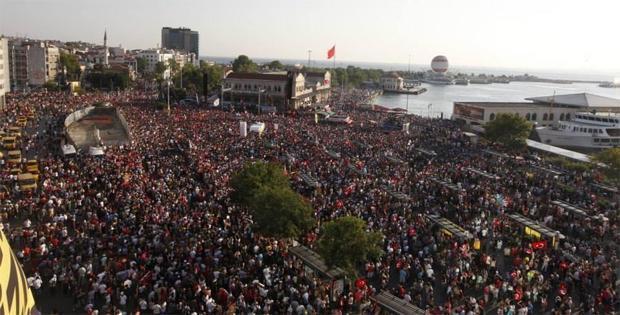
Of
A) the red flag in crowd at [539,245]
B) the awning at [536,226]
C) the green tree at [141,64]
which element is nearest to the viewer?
the red flag in crowd at [539,245]

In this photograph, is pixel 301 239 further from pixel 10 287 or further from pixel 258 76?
pixel 258 76

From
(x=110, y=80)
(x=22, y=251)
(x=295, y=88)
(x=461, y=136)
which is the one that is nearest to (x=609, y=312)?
(x=22, y=251)

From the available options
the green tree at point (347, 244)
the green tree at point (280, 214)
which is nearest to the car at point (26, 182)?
the green tree at point (280, 214)

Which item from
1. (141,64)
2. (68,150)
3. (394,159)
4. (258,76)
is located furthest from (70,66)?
(394,159)

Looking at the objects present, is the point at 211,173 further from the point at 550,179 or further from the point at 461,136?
the point at 461,136

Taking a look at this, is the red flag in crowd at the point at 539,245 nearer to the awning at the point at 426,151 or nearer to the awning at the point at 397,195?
the awning at the point at 397,195

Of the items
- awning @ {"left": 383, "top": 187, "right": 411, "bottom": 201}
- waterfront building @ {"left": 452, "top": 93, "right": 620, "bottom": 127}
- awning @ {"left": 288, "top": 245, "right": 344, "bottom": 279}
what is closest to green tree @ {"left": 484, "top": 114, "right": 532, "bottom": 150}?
waterfront building @ {"left": 452, "top": 93, "right": 620, "bottom": 127}

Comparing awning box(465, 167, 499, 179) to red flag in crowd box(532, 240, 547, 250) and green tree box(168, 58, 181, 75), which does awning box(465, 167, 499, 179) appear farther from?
green tree box(168, 58, 181, 75)
